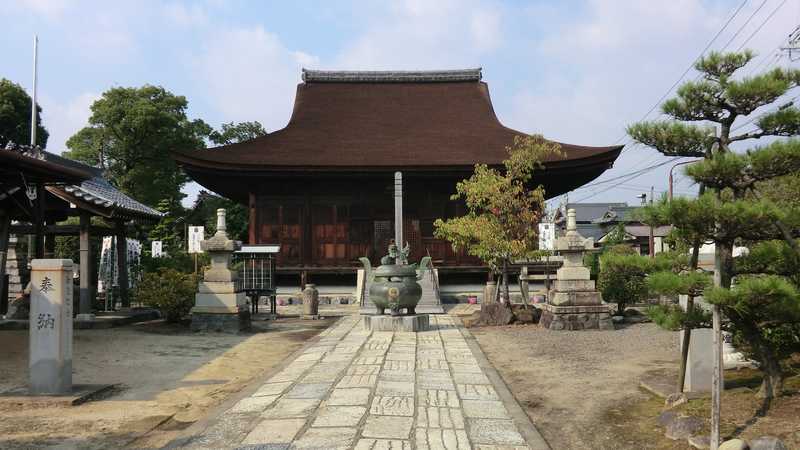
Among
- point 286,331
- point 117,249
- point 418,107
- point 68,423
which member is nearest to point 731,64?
point 68,423

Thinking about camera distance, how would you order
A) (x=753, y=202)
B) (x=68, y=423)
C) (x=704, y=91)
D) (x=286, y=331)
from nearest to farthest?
(x=753, y=202)
(x=704, y=91)
(x=68, y=423)
(x=286, y=331)

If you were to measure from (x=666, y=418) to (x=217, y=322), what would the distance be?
28.8 feet

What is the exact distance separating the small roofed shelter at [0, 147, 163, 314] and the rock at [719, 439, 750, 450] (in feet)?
28.1

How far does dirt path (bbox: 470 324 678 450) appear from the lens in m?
4.74

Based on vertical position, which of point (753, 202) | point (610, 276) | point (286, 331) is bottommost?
point (286, 331)

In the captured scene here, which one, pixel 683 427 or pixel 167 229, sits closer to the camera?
pixel 683 427

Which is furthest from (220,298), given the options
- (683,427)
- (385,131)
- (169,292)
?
(385,131)

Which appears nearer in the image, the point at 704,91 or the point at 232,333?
the point at 704,91

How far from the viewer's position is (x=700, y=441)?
405 centimetres

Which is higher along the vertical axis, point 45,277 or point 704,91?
point 704,91

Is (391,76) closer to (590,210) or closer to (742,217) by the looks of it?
(742,217)

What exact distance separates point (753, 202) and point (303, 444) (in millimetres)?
3470

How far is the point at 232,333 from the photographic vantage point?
11.3 metres

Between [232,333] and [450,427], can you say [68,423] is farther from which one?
[232,333]
